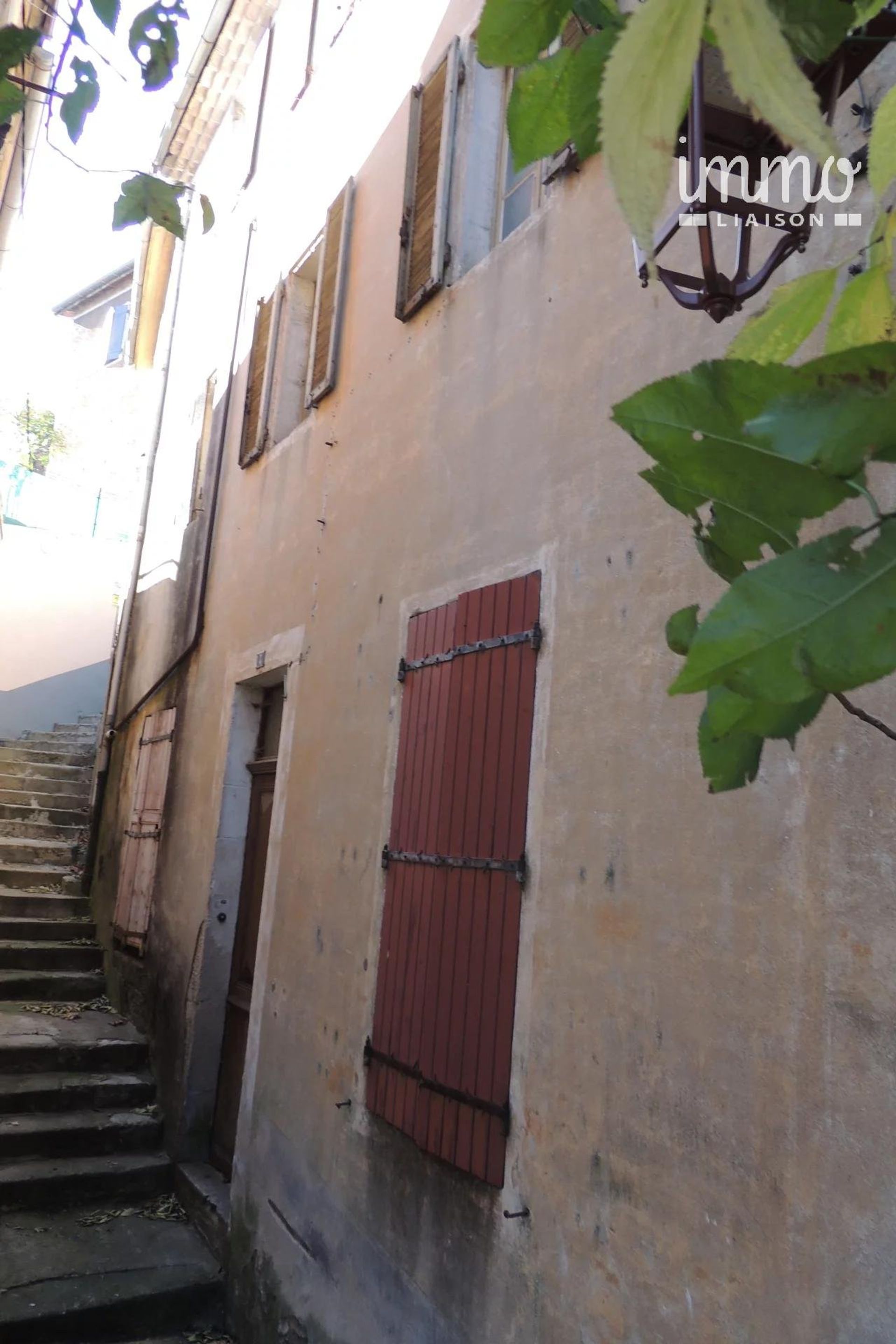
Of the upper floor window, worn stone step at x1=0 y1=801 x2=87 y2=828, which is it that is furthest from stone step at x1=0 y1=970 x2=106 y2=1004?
the upper floor window

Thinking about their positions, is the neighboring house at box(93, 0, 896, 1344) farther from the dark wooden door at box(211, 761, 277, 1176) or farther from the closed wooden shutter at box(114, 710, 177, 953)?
the closed wooden shutter at box(114, 710, 177, 953)

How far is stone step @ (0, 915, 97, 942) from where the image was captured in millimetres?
7590

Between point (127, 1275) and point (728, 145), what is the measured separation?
4.88m

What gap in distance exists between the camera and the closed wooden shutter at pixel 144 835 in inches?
267

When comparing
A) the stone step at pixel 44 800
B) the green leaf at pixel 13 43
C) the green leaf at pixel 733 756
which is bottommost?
the green leaf at pixel 733 756

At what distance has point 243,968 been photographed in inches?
219

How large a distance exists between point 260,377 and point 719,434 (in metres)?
6.08

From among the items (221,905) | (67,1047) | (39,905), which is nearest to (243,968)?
(221,905)

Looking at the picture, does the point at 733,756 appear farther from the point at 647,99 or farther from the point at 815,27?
the point at 815,27

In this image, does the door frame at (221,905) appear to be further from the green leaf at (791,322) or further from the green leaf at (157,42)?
the green leaf at (791,322)

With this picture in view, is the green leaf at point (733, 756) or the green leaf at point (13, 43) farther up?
the green leaf at point (13, 43)

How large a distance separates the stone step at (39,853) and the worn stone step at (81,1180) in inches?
151

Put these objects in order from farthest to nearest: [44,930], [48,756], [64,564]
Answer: [64,564]
[48,756]
[44,930]

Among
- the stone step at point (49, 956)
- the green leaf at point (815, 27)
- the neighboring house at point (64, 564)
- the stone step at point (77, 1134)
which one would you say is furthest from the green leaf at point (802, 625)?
the neighboring house at point (64, 564)
